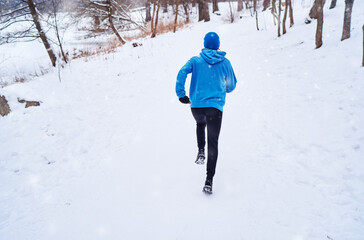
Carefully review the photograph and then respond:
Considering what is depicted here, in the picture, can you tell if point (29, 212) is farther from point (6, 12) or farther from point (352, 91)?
point (6, 12)

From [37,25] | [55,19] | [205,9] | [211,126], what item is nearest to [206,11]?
[205,9]

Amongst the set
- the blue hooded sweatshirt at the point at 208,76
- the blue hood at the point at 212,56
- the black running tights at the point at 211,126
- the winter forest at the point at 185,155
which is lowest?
the winter forest at the point at 185,155

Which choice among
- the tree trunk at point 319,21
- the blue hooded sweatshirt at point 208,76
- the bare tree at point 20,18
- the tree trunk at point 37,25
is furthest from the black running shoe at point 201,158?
the bare tree at point 20,18

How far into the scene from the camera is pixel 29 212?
9.86ft

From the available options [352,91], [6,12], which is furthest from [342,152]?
[6,12]

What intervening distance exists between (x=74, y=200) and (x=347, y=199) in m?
3.85

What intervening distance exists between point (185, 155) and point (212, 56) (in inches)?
83.5

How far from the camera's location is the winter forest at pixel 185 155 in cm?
263

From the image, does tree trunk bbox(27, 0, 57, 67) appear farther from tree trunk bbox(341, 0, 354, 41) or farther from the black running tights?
tree trunk bbox(341, 0, 354, 41)

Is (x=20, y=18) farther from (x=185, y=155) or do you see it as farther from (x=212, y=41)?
(x=212, y=41)

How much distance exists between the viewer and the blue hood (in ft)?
8.36

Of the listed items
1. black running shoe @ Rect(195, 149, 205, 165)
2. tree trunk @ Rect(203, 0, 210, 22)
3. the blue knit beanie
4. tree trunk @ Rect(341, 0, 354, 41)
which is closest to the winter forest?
tree trunk @ Rect(341, 0, 354, 41)

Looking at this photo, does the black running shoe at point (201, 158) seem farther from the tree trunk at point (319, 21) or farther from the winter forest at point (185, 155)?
the tree trunk at point (319, 21)

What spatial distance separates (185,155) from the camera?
13.2 ft
